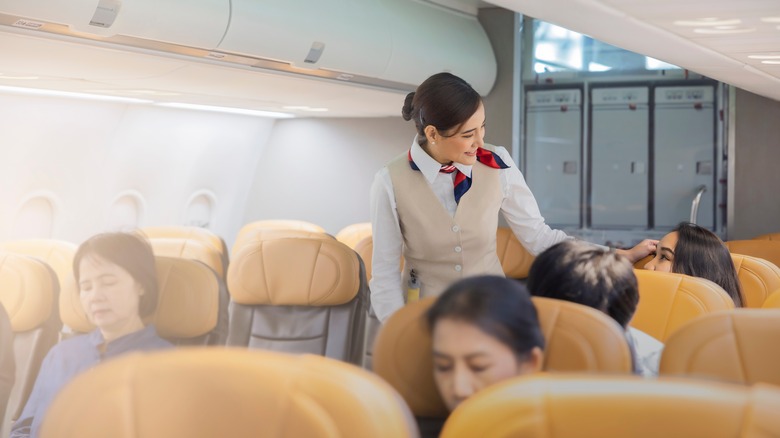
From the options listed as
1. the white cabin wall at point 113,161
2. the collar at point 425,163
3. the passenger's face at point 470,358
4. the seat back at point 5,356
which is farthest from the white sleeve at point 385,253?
the white cabin wall at point 113,161

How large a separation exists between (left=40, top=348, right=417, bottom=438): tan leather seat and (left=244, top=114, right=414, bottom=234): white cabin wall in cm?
789

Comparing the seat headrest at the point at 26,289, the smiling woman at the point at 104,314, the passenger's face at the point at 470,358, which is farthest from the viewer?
the seat headrest at the point at 26,289

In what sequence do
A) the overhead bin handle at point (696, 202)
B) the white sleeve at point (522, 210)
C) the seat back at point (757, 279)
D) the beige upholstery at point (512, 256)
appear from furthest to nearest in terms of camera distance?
the overhead bin handle at point (696, 202) < the beige upholstery at point (512, 256) < the seat back at point (757, 279) < the white sleeve at point (522, 210)

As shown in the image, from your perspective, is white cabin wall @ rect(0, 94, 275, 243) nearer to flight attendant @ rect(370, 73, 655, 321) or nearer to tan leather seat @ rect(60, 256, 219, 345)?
tan leather seat @ rect(60, 256, 219, 345)

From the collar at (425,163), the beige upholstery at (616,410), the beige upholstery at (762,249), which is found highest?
the collar at (425,163)

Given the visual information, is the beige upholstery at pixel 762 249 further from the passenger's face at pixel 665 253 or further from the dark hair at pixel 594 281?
the dark hair at pixel 594 281

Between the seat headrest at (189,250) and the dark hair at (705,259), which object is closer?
the dark hair at (705,259)

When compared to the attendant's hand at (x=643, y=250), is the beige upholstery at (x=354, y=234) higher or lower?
lower

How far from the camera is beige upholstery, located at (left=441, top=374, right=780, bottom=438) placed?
1179 mm

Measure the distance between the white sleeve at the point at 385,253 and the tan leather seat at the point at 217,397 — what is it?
1.67m

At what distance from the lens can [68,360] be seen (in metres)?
2.88

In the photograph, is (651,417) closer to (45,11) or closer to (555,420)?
(555,420)

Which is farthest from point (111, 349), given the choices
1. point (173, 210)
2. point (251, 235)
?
point (173, 210)

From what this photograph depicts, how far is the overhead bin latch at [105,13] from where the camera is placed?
384cm
